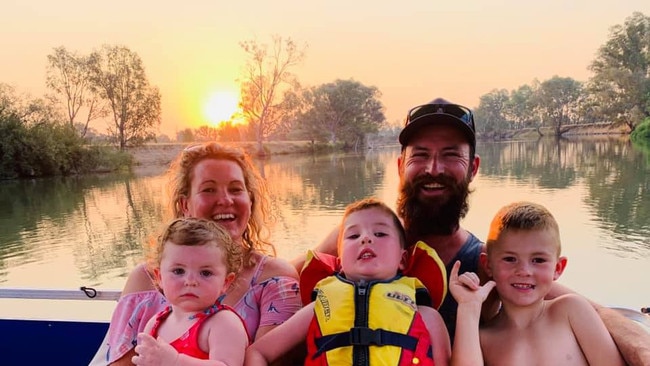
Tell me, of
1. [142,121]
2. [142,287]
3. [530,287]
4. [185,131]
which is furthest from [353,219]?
[185,131]

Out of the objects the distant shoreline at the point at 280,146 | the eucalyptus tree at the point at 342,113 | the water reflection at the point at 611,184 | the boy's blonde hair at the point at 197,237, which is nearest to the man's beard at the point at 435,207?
the boy's blonde hair at the point at 197,237

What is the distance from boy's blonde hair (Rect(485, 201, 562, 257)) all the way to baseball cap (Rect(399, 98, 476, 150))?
48 cm

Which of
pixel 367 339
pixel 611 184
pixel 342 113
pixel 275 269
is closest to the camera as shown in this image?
pixel 367 339

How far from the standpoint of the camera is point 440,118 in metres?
2.08

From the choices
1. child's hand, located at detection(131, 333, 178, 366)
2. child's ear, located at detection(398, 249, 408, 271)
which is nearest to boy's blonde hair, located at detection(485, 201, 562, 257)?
child's ear, located at detection(398, 249, 408, 271)

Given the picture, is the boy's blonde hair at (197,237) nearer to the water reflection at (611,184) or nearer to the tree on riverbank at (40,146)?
the water reflection at (611,184)

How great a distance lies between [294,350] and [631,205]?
12.0 meters

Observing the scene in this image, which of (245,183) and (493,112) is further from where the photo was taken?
(493,112)

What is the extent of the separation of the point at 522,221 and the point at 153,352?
118 cm

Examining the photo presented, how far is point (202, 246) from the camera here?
60.9 inches

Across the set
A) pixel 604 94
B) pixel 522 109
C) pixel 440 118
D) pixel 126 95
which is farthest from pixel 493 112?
pixel 440 118

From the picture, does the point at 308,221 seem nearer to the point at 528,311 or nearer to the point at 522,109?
the point at 528,311

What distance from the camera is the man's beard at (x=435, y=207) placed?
2.07 metres

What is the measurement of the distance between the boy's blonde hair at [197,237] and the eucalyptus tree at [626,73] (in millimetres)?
41107
